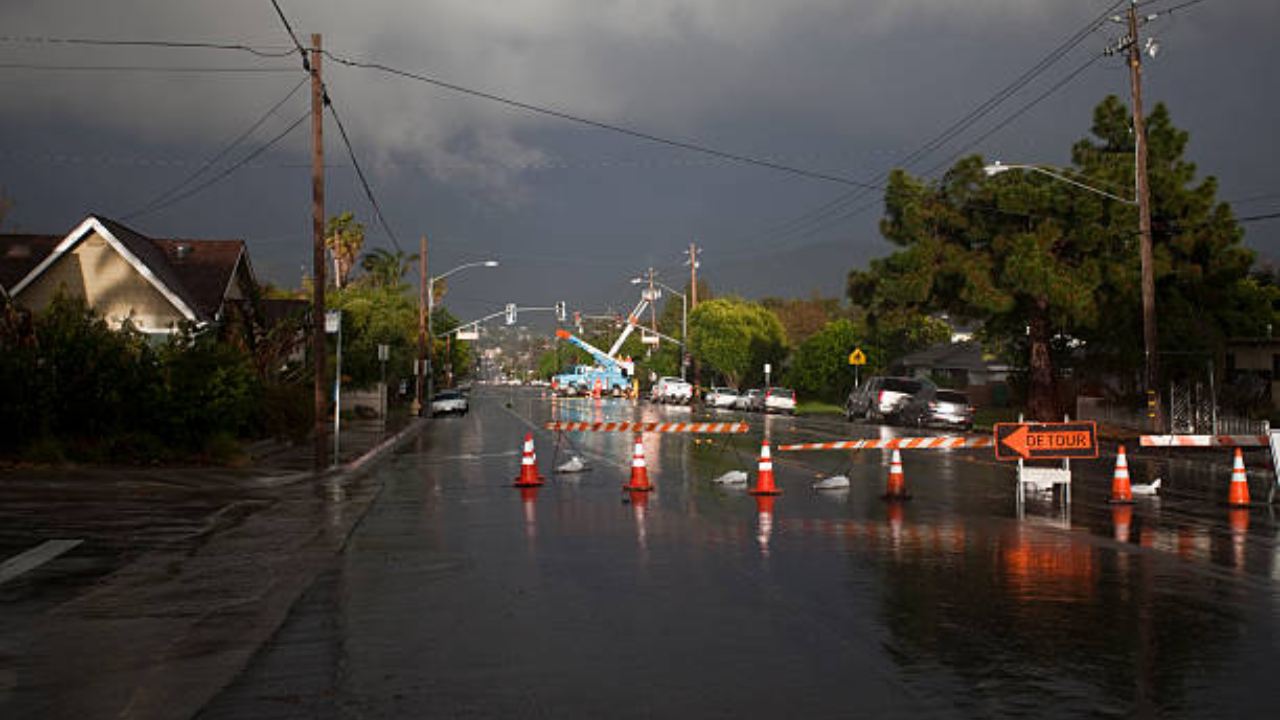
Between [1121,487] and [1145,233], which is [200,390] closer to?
[1121,487]

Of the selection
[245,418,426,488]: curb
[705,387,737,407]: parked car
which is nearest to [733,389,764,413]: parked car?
[705,387,737,407]: parked car

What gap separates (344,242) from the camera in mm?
93000

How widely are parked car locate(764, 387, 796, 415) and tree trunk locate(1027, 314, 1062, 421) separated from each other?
19.8m

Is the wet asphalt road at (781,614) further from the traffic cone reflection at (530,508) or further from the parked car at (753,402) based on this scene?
the parked car at (753,402)

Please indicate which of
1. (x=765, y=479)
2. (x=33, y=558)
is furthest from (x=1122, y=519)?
(x=33, y=558)

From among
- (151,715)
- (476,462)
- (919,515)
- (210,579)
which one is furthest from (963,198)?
(151,715)

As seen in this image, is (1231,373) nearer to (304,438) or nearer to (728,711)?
(304,438)

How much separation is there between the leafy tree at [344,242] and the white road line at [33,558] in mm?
77586

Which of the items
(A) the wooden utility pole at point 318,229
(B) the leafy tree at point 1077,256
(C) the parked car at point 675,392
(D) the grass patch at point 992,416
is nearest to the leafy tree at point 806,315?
(C) the parked car at point 675,392

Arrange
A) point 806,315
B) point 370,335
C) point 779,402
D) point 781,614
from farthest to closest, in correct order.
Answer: point 806,315 → point 779,402 → point 370,335 → point 781,614

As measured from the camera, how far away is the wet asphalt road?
21.9 feet

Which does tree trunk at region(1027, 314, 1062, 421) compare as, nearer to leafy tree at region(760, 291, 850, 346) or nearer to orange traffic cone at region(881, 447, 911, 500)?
orange traffic cone at region(881, 447, 911, 500)

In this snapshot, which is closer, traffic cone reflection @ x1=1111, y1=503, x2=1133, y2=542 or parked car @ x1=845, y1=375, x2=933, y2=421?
traffic cone reflection @ x1=1111, y1=503, x2=1133, y2=542

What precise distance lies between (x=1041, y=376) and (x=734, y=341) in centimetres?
4874
